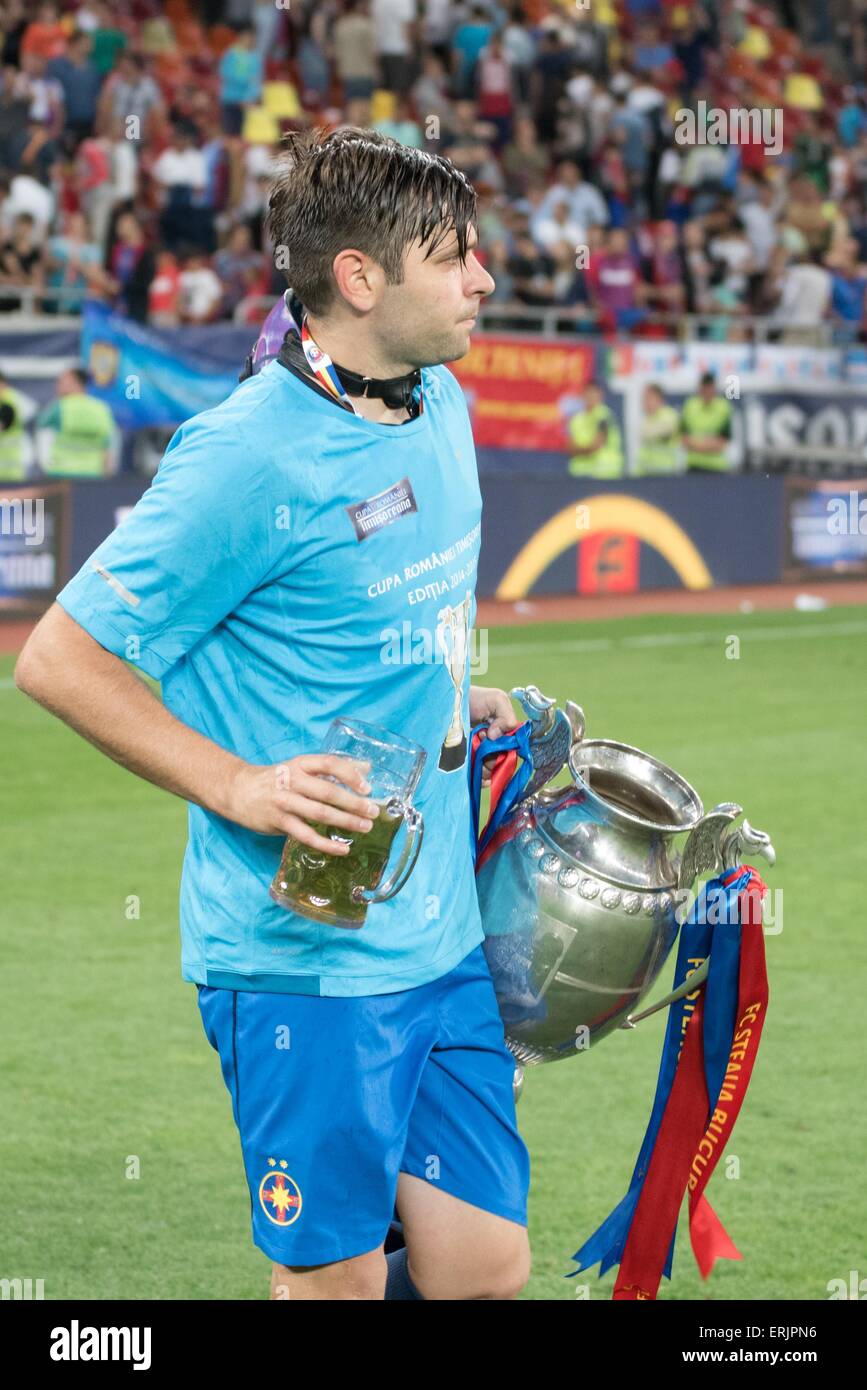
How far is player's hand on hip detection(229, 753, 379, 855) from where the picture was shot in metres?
2.66

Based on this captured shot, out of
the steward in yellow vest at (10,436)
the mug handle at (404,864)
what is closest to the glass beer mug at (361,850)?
the mug handle at (404,864)

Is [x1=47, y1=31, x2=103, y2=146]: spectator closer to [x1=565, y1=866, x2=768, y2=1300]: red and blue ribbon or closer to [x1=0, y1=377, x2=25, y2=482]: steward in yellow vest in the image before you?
[x1=0, y1=377, x2=25, y2=482]: steward in yellow vest

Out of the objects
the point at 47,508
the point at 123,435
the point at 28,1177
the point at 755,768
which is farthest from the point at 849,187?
the point at 28,1177

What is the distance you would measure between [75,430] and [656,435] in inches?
233

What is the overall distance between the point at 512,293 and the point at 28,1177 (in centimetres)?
1506

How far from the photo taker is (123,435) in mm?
14852

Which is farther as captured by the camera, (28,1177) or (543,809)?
(28,1177)

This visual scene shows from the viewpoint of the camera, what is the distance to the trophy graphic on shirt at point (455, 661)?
3.04 meters

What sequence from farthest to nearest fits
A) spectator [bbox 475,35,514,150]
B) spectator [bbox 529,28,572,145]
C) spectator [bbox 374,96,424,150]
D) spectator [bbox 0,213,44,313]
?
1. spectator [bbox 529,28,572,145]
2. spectator [bbox 475,35,514,150]
3. spectator [bbox 374,96,424,150]
4. spectator [bbox 0,213,44,313]

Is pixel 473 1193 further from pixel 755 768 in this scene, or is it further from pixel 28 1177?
pixel 755 768

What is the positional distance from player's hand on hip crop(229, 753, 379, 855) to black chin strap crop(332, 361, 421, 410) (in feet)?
2.02

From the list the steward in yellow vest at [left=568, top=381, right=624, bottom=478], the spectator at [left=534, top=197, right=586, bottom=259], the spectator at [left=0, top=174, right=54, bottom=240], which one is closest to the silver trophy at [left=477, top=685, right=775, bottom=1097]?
the spectator at [left=0, top=174, right=54, bottom=240]

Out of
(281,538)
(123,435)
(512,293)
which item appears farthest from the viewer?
(512,293)
